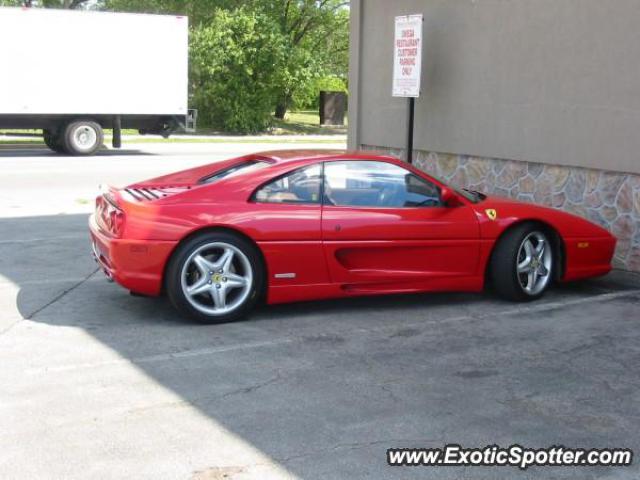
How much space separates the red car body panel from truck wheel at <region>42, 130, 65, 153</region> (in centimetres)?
1640

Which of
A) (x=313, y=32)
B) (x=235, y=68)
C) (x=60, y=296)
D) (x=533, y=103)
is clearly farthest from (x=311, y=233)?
(x=313, y=32)

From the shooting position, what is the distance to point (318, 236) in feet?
22.7

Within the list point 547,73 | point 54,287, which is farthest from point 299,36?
point 54,287

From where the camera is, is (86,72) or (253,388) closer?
(253,388)

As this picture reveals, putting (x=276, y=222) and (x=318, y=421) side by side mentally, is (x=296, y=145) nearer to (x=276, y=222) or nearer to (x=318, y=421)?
(x=276, y=222)

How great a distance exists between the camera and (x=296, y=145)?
29828 millimetres

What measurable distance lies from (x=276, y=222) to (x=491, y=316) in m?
1.85

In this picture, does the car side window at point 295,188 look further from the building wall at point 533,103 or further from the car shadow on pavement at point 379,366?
the building wall at point 533,103

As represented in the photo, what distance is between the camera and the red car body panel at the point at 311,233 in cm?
658

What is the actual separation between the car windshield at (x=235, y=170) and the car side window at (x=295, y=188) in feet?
0.79

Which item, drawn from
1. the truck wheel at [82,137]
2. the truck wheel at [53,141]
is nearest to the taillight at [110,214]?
the truck wheel at [82,137]

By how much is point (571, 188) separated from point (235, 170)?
4187 millimetres

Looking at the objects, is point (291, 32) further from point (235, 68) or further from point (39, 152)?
point (39, 152)

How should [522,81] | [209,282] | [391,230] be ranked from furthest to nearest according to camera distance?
[522,81] → [391,230] → [209,282]
